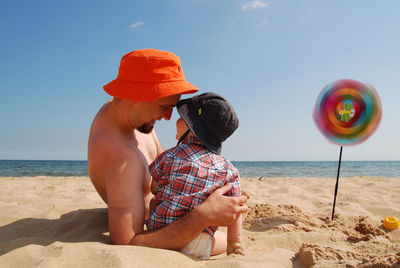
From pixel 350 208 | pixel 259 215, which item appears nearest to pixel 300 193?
pixel 350 208

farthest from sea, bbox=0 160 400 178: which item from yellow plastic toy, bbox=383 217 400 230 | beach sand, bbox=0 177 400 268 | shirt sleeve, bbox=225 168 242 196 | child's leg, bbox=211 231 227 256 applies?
shirt sleeve, bbox=225 168 242 196

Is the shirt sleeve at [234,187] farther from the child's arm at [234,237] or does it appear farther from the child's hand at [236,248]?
the child's hand at [236,248]

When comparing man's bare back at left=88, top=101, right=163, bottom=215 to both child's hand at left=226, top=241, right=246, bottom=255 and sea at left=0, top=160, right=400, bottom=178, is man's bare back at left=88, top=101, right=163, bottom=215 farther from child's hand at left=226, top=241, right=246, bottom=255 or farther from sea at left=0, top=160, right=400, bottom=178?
sea at left=0, top=160, right=400, bottom=178

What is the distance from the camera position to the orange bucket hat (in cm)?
157

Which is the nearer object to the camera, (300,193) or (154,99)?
(154,99)

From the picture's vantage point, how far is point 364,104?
2588mm

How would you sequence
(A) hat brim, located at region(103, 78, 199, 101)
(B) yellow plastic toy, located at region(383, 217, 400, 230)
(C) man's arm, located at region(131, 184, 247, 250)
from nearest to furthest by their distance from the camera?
(C) man's arm, located at region(131, 184, 247, 250) → (A) hat brim, located at region(103, 78, 199, 101) → (B) yellow plastic toy, located at region(383, 217, 400, 230)

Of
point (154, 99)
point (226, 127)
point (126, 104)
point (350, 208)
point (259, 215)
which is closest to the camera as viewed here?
point (154, 99)

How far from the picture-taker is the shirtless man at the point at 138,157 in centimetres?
148

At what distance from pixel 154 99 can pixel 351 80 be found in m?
2.06

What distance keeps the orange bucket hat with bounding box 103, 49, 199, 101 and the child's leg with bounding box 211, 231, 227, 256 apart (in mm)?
958

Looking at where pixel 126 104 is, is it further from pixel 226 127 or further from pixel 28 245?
pixel 28 245

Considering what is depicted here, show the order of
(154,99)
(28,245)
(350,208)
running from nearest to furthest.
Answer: (28,245)
(154,99)
(350,208)

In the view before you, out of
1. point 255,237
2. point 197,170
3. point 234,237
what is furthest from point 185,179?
point 255,237
